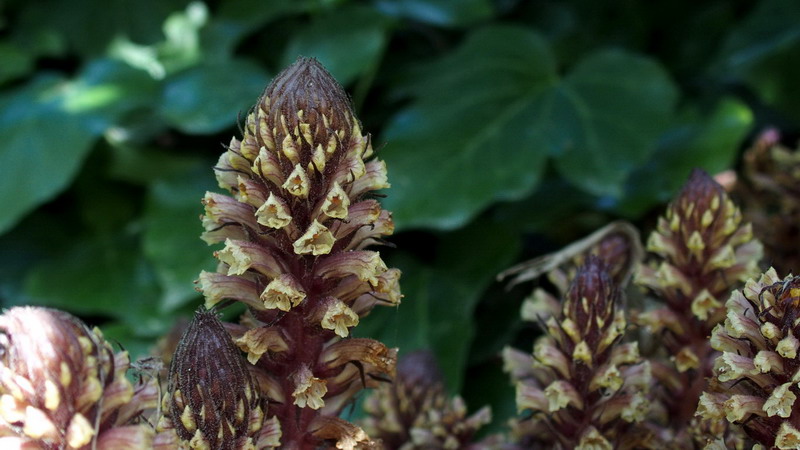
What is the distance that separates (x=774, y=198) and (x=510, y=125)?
0.58 meters

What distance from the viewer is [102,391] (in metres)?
0.44

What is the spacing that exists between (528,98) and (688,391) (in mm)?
1100

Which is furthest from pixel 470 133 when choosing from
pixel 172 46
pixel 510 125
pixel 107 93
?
pixel 172 46

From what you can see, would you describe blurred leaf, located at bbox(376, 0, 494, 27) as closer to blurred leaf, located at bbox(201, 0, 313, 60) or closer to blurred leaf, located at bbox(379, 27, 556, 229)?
blurred leaf, located at bbox(379, 27, 556, 229)

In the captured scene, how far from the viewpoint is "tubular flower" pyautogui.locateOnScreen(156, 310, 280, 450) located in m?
0.52

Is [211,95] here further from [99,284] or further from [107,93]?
[99,284]

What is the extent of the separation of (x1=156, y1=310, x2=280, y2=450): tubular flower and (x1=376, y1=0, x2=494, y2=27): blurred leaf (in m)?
1.49

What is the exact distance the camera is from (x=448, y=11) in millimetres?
1932

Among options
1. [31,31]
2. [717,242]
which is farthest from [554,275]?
[31,31]

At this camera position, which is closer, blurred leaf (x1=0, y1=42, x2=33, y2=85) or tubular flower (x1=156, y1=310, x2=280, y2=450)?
tubular flower (x1=156, y1=310, x2=280, y2=450)

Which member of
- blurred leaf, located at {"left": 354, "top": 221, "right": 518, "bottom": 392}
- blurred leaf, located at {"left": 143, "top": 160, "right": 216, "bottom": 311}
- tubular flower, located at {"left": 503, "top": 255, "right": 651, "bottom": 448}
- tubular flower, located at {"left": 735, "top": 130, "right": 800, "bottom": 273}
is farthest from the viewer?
blurred leaf, located at {"left": 143, "top": 160, "right": 216, "bottom": 311}

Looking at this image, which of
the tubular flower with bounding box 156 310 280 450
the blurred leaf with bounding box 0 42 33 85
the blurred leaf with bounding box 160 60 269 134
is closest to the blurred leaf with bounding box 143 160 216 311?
the blurred leaf with bounding box 160 60 269 134

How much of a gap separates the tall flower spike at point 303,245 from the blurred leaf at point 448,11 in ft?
4.54

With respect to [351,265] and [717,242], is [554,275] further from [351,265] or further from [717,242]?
[351,265]
